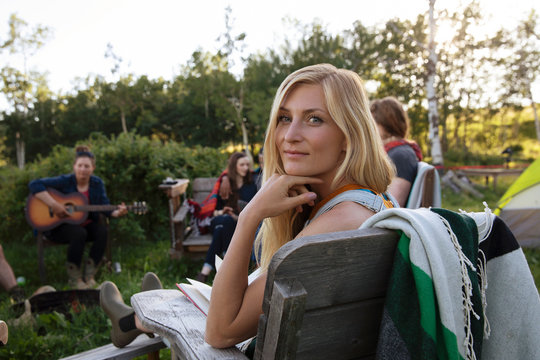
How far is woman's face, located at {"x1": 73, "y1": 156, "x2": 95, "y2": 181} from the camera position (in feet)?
15.9

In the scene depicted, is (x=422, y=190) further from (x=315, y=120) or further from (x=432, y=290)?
(x=432, y=290)

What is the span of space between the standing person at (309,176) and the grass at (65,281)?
2.15 metres

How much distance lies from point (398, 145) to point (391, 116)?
275 millimetres

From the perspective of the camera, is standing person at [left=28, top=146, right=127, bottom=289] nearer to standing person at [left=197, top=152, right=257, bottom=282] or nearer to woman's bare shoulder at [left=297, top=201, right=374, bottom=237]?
standing person at [left=197, top=152, right=257, bottom=282]

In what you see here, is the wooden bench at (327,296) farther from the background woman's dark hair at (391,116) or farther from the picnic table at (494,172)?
the picnic table at (494,172)

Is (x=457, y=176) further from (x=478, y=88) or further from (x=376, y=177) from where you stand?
(x=478, y=88)

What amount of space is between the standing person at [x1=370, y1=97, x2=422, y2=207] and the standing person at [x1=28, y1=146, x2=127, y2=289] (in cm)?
330

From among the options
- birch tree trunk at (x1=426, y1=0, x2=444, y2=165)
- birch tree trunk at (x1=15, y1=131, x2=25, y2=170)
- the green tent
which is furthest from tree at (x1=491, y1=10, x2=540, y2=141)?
birch tree trunk at (x1=15, y1=131, x2=25, y2=170)

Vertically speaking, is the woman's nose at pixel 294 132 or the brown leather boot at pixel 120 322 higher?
the woman's nose at pixel 294 132

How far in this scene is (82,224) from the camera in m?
4.89

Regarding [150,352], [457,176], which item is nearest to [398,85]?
[457,176]

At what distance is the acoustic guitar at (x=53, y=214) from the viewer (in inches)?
A: 185

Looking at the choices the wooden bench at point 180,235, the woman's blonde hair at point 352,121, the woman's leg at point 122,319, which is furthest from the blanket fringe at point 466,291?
the wooden bench at point 180,235

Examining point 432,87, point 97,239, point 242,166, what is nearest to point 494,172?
point 432,87
